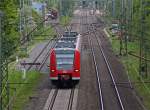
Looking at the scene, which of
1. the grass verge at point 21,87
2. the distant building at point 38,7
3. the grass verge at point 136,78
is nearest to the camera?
the grass verge at point 21,87

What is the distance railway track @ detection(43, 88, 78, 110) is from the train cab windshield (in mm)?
1505

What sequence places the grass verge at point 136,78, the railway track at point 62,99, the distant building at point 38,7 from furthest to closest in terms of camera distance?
1. the distant building at point 38,7
2. the grass verge at point 136,78
3. the railway track at point 62,99

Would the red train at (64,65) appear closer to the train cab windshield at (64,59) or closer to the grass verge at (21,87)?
the train cab windshield at (64,59)

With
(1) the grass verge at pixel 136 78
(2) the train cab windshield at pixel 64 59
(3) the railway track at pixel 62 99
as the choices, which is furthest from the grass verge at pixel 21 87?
(1) the grass verge at pixel 136 78

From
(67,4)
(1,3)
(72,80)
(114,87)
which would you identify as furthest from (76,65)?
(67,4)

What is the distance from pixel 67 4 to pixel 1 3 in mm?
75270

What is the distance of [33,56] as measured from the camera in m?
52.7

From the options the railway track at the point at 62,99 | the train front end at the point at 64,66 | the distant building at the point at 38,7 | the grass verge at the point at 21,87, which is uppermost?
the distant building at the point at 38,7

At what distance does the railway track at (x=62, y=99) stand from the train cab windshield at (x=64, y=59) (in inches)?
59.3

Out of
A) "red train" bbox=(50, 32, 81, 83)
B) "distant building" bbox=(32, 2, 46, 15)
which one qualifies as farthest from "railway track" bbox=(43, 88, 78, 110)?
"distant building" bbox=(32, 2, 46, 15)

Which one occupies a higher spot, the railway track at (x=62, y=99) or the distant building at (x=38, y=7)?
the distant building at (x=38, y=7)

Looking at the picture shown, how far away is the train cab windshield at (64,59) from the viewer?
3291 cm

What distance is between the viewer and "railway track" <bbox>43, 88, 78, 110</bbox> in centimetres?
2783

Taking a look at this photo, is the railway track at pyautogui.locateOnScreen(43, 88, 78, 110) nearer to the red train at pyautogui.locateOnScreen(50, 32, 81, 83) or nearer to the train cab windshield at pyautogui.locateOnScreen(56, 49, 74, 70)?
the red train at pyautogui.locateOnScreen(50, 32, 81, 83)
